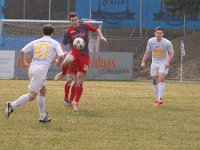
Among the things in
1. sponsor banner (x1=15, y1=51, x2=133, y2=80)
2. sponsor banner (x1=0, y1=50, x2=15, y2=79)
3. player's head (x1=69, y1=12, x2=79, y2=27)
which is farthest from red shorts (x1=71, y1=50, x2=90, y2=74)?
sponsor banner (x1=15, y1=51, x2=133, y2=80)

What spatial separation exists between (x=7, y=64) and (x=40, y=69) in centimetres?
2228

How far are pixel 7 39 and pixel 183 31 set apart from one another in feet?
53.6

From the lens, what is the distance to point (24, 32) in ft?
132

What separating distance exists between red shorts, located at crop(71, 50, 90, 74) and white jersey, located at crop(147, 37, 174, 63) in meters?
2.61

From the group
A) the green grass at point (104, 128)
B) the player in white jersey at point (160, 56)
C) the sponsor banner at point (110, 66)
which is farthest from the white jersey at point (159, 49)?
the sponsor banner at point (110, 66)

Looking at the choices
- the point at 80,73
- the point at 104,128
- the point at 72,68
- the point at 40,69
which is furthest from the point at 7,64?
the point at 104,128

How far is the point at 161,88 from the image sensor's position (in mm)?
17219

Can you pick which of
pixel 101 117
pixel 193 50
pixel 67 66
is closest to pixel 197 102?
pixel 67 66

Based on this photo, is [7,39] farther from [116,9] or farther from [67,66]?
[67,66]

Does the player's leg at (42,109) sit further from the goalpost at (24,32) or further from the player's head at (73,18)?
the goalpost at (24,32)

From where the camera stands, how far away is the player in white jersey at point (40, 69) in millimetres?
12031

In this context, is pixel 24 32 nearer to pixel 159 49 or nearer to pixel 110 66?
pixel 110 66

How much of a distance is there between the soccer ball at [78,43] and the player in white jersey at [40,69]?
2893mm

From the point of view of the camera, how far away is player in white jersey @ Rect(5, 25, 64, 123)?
12.0 meters
